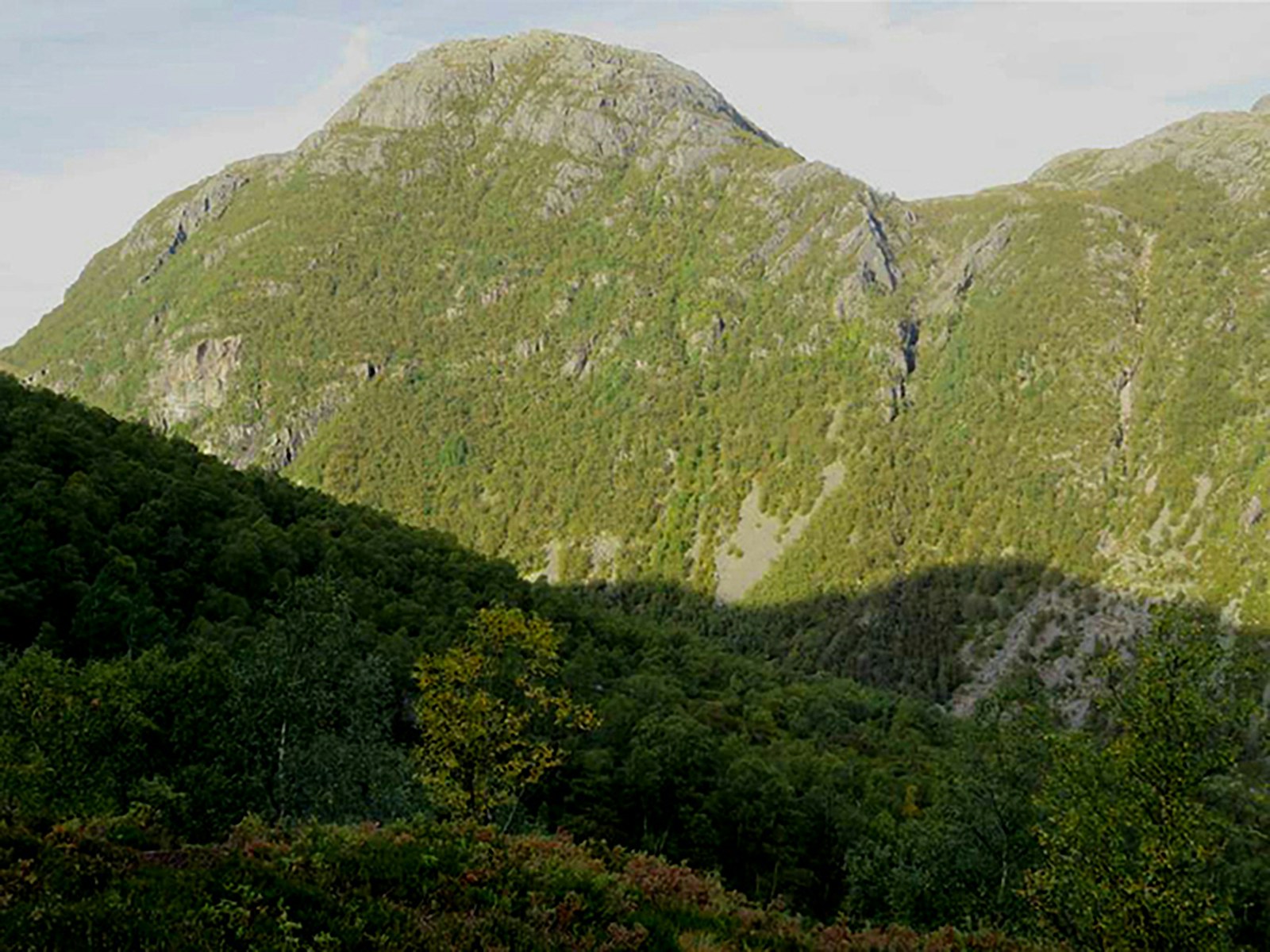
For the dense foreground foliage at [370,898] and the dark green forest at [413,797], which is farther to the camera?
the dark green forest at [413,797]

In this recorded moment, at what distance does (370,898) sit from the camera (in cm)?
1806

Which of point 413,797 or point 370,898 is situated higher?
point 370,898

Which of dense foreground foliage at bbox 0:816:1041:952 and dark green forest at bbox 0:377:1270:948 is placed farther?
dark green forest at bbox 0:377:1270:948

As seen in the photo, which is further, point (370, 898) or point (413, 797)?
point (413, 797)

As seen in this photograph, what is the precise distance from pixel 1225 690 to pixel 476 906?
61.5ft

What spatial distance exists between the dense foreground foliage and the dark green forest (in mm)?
84

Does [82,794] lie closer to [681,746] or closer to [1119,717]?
[1119,717]

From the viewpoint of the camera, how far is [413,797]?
4328 cm

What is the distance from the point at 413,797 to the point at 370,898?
26737mm

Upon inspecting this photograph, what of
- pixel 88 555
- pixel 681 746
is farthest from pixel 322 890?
pixel 88 555

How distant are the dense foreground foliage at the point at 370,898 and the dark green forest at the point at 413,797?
0.08 metres

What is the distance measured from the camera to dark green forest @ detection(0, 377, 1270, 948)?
59.1 ft

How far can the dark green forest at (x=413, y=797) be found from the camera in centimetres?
1800

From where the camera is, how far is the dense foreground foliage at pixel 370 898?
14773mm
